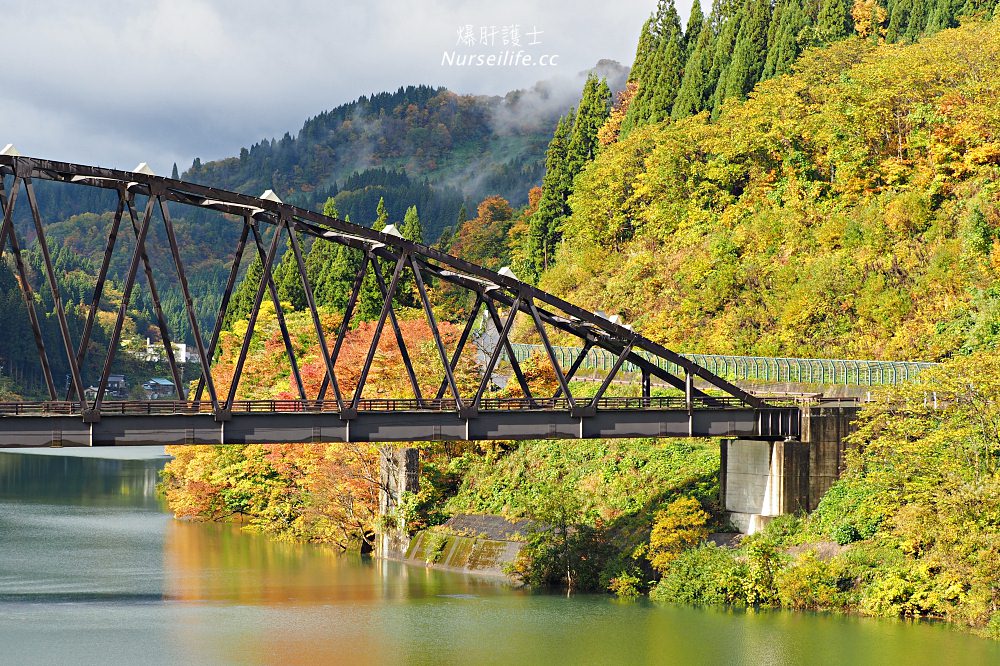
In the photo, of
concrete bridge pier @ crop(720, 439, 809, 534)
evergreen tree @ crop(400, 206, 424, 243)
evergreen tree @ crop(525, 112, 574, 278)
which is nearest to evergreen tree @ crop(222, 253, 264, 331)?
evergreen tree @ crop(400, 206, 424, 243)

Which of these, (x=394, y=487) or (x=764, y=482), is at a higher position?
(x=764, y=482)

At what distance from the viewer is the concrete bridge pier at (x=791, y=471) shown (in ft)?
180

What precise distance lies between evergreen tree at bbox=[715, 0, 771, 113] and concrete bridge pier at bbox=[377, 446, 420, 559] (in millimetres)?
53401

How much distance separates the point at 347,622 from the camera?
161 ft

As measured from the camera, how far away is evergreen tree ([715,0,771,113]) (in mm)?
112188

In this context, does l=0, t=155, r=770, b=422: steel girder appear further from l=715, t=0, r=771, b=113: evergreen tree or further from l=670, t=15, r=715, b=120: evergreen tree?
l=670, t=15, r=715, b=120: evergreen tree

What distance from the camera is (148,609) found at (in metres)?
51.3

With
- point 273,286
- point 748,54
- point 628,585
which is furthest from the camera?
point 748,54

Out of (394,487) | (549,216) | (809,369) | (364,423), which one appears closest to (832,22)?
(549,216)

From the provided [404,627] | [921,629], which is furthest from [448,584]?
[921,629]

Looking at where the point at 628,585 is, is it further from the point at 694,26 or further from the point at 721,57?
the point at 694,26

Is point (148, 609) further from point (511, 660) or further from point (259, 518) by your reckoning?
point (259, 518)

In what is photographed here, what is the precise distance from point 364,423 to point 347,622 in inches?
284

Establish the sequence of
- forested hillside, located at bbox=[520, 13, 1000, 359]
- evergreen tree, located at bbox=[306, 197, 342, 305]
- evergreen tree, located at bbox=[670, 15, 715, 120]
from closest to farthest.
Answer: forested hillside, located at bbox=[520, 13, 1000, 359]
evergreen tree, located at bbox=[670, 15, 715, 120]
evergreen tree, located at bbox=[306, 197, 342, 305]
